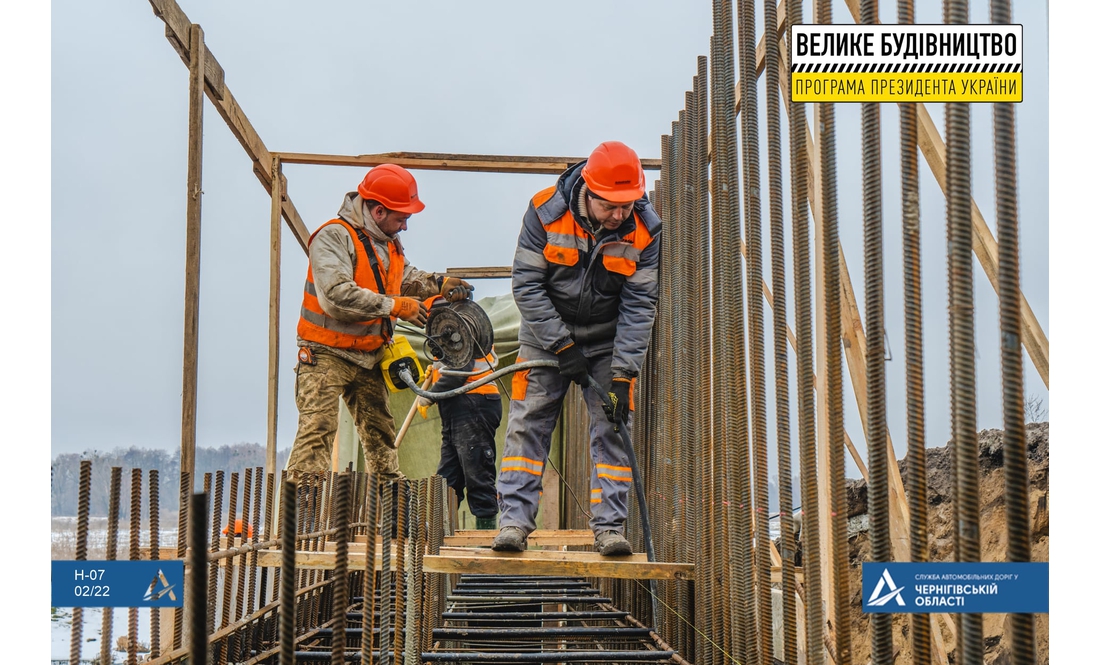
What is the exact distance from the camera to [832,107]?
8.57 feet

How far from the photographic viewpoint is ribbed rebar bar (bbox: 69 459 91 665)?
2725 millimetres

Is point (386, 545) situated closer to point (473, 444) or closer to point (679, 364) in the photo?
point (679, 364)

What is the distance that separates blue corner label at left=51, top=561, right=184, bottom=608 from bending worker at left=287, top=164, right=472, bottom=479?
3.05m

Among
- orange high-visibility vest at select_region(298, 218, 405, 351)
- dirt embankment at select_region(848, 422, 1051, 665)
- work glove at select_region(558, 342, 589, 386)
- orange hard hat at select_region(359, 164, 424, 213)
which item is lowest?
dirt embankment at select_region(848, 422, 1051, 665)

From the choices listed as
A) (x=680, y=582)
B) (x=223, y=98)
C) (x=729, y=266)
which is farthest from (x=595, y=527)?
(x=223, y=98)

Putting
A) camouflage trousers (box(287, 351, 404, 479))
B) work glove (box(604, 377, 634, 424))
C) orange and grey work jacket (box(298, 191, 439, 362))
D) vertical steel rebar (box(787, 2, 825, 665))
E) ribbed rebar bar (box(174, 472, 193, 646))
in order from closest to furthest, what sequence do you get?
vertical steel rebar (box(787, 2, 825, 665)), ribbed rebar bar (box(174, 472, 193, 646)), work glove (box(604, 377, 634, 424)), orange and grey work jacket (box(298, 191, 439, 362)), camouflage trousers (box(287, 351, 404, 479))

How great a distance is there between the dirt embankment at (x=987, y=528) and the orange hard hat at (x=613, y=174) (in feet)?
6.76

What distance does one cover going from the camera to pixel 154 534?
11.5 ft

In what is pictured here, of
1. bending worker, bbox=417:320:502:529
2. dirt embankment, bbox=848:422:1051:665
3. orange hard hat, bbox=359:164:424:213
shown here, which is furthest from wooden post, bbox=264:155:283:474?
dirt embankment, bbox=848:422:1051:665

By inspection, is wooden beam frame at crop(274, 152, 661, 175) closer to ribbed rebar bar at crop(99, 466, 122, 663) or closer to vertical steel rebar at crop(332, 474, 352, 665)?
ribbed rebar bar at crop(99, 466, 122, 663)

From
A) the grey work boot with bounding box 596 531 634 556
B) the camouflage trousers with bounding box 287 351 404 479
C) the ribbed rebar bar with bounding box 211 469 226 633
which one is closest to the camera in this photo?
the ribbed rebar bar with bounding box 211 469 226 633

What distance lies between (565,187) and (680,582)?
2.00 meters

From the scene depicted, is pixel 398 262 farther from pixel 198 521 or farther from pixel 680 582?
pixel 198 521

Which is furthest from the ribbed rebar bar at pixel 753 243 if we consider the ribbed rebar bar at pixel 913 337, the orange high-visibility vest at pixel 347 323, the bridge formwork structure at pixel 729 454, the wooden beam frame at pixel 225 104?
the wooden beam frame at pixel 225 104
